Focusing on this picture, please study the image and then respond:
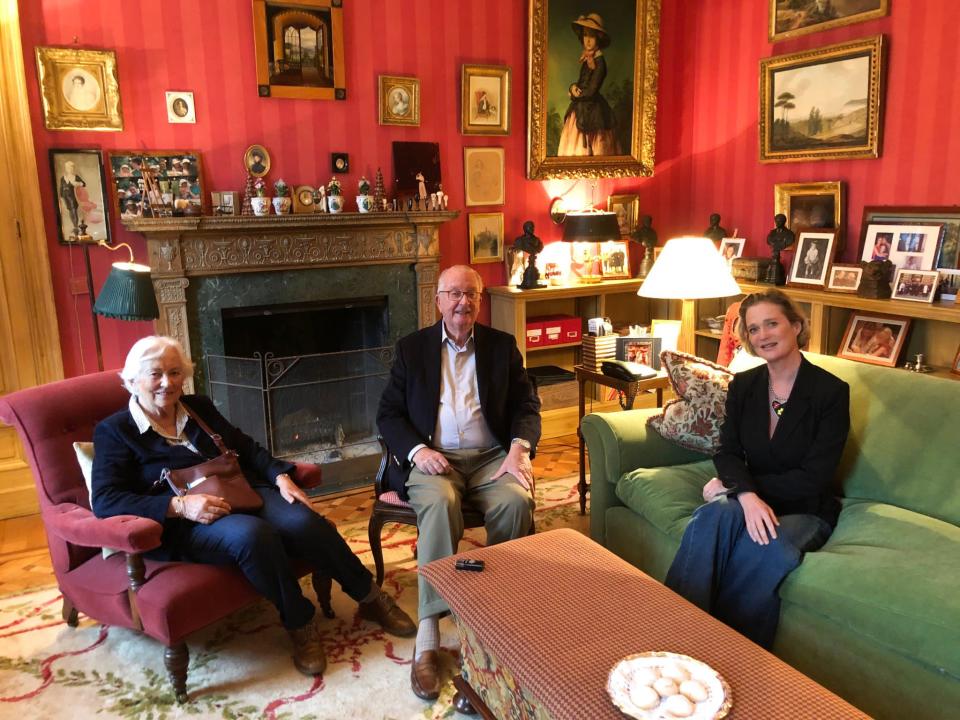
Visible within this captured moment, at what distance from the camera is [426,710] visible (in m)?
2.23

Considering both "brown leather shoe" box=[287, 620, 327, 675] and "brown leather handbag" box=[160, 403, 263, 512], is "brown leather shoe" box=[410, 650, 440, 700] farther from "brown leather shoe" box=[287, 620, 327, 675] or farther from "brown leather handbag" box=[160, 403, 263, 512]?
"brown leather handbag" box=[160, 403, 263, 512]

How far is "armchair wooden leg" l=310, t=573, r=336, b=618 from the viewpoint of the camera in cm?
267

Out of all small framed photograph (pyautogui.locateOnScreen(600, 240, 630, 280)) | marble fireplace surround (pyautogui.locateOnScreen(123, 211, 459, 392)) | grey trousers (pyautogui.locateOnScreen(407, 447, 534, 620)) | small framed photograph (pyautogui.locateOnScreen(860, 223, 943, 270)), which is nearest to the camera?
grey trousers (pyautogui.locateOnScreen(407, 447, 534, 620))

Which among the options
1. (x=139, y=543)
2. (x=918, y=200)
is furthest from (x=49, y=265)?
(x=918, y=200)

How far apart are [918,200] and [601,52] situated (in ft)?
6.78

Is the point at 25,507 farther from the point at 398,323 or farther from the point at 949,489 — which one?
the point at 949,489

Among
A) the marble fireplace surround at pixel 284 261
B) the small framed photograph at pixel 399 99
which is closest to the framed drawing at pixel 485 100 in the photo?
the small framed photograph at pixel 399 99

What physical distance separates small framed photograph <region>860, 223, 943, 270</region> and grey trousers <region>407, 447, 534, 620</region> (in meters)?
2.25

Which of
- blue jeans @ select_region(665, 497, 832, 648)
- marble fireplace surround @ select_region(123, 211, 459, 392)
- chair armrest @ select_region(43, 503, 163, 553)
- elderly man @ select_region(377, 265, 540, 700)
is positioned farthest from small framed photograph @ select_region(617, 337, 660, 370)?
chair armrest @ select_region(43, 503, 163, 553)

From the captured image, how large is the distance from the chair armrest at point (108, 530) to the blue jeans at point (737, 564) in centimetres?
156

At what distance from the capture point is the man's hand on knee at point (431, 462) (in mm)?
2631

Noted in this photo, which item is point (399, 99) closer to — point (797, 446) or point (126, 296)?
point (126, 296)

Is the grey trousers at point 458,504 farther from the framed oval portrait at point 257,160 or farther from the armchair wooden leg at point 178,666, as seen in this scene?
the framed oval portrait at point 257,160

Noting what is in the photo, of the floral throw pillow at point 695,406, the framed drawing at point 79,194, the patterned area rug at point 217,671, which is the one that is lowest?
the patterned area rug at point 217,671
